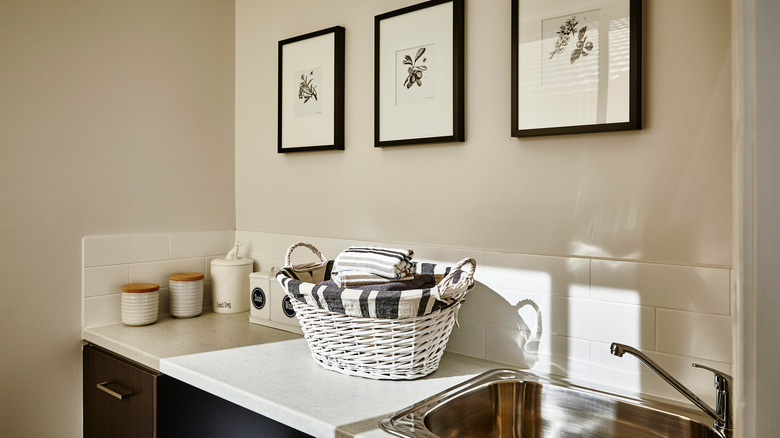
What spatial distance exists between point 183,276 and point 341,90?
2.80 feet

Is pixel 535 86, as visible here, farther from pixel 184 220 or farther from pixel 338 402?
pixel 184 220

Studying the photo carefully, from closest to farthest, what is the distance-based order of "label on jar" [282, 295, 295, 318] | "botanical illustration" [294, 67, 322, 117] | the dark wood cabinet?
the dark wood cabinet → "label on jar" [282, 295, 295, 318] → "botanical illustration" [294, 67, 322, 117]

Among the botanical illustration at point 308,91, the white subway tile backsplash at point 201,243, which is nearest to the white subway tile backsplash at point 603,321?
the botanical illustration at point 308,91

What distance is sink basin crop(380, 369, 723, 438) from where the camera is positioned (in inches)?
40.6

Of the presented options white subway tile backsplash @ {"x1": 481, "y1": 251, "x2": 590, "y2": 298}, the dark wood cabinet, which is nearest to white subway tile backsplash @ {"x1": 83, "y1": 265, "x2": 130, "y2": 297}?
the dark wood cabinet

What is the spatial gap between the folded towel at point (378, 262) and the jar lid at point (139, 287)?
766 mm

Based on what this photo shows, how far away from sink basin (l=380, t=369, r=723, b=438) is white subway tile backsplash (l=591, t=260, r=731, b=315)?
0.70 ft

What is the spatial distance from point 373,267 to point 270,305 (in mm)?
593

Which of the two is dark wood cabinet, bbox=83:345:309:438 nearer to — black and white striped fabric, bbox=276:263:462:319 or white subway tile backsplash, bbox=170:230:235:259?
black and white striped fabric, bbox=276:263:462:319

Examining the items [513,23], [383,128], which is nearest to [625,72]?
[513,23]

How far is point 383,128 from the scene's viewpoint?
5.27ft

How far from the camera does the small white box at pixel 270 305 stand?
1656mm

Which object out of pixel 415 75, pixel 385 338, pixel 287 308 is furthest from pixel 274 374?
pixel 415 75

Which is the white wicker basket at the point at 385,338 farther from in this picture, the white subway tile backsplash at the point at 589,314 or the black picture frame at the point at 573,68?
the black picture frame at the point at 573,68
